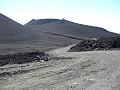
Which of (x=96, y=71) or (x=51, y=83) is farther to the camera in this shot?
(x=96, y=71)

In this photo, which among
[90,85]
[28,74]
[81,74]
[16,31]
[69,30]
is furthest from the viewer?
[69,30]

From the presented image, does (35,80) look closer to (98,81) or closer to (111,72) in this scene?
(98,81)

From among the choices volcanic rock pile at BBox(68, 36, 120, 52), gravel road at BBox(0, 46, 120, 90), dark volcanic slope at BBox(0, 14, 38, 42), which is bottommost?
gravel road at BBox(0, 46, 120, 90)

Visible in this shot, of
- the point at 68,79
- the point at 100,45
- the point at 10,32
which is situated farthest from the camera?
the point at 10,32

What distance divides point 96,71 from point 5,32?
42.0 meters

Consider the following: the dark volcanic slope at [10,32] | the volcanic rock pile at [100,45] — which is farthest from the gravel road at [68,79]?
the dark volcanic slope at [10,32]

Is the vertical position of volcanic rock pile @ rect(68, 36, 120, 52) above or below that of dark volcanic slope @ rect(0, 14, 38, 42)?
below

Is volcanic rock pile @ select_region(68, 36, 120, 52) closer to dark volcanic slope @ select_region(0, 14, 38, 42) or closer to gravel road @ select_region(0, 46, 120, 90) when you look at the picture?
gravel road @ select_region(0, 46, 120, 90)

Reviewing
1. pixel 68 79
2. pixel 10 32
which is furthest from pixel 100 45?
pixel 10 32

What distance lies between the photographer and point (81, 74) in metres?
15.2

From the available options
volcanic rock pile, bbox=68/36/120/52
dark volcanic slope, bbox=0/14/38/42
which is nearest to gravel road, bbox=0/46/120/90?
volcanic rock pile, bbox=68/36/120/52

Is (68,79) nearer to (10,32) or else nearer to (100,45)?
(100,45)

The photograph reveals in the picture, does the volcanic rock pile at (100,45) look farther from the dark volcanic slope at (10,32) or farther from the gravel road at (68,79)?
the dark volcanic slope at (10,32)

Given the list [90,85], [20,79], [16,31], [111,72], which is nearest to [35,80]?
[20,79]
